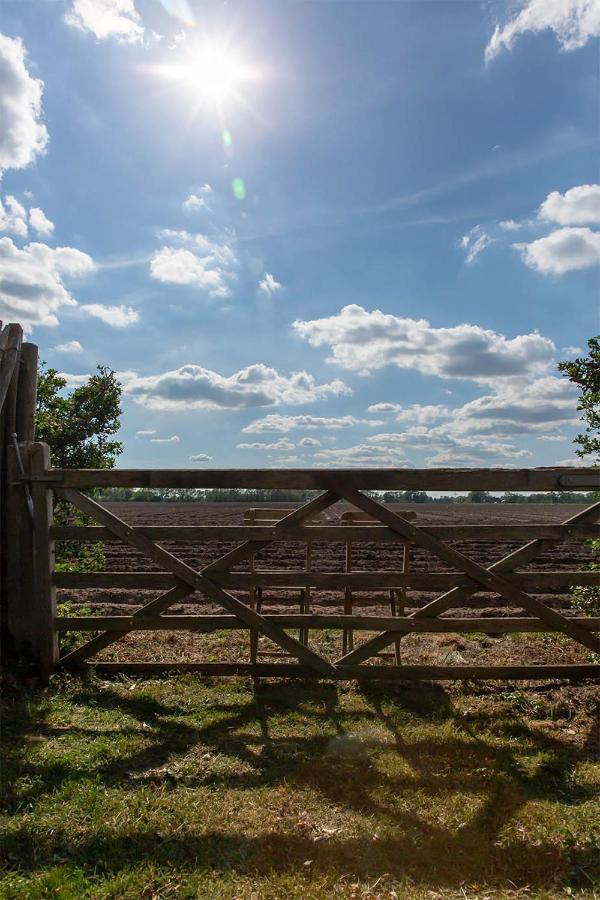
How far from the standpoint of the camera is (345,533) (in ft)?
16.6

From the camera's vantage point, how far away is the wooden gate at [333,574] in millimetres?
5000

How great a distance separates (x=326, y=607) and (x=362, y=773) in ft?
23.8

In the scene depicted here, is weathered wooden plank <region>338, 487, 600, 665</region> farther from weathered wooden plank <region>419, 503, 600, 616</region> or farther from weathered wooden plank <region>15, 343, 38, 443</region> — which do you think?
weathered wooden plank <region>15, 343, 38, 443</region>

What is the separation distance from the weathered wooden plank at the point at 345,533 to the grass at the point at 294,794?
5.00 feet

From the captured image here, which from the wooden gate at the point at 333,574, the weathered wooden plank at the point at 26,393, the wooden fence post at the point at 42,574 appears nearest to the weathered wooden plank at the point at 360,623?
the wooden gate at the point at 333,574

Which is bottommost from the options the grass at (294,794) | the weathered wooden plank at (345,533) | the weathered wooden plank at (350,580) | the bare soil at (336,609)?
the bare soil at (336,609)

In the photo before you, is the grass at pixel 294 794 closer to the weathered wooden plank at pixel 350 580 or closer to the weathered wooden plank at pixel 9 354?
the weathered wooden plank at pixel 350 580

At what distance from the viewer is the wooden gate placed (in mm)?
5000

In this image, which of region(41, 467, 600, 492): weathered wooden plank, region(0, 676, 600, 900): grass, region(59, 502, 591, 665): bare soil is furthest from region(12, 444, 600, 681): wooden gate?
region(59, 502, 591, 665): bare soil

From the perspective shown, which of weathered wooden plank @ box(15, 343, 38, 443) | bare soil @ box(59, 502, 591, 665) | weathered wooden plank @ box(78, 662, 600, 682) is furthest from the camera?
bare soil @ box(59, 502, 591, 665)

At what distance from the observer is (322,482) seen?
5023 mm

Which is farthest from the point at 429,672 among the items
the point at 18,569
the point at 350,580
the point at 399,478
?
the point at 18,569

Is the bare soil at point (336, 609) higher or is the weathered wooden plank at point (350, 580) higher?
the weathered wooden plank at point (350, 580)

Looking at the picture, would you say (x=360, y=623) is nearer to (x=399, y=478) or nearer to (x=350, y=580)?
(x=350, y=580)
